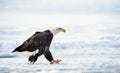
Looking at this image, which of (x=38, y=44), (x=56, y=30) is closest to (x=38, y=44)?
(x=38, y=44)

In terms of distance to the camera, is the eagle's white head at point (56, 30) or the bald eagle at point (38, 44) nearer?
the bald eagle at point (38, 44)

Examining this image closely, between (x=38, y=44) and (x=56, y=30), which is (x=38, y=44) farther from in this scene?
(x=56, y=30)

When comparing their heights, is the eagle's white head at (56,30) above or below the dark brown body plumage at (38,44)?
above

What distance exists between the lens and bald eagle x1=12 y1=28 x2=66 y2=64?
10812 mm

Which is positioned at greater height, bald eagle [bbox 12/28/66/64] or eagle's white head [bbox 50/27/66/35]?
eagle's white head [bbox 50/27/66/35]

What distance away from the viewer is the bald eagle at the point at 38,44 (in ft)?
35.5

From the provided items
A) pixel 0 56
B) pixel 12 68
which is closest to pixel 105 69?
pixel 12 68

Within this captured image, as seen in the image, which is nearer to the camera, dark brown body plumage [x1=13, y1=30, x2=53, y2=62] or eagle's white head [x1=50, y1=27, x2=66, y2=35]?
dark brown body plumage [x1=13, y1=30, x2=53, y2=62]

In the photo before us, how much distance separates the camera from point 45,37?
1118 centimetres

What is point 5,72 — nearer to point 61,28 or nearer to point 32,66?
point 32,66

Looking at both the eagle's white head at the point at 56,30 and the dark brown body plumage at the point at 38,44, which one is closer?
the dark brown body plumage at the point at 38,44

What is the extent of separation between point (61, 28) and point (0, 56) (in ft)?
17.8

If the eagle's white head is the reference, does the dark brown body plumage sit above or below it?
below

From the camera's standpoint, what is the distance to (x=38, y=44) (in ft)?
35.8
